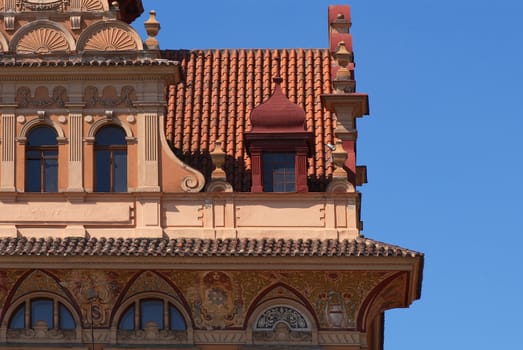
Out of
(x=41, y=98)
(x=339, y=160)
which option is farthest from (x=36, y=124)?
(x=339, y=160)

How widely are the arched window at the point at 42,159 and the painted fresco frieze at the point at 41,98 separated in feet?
1.83

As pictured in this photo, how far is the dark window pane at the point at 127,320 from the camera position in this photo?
176 ft

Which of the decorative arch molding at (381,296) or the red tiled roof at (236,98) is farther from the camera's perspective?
the red tiled roof at (236,98)

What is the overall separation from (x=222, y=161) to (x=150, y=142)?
68.8 inches

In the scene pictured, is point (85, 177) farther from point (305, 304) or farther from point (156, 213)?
point (305, 304)

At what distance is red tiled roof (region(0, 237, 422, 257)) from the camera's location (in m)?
52.8

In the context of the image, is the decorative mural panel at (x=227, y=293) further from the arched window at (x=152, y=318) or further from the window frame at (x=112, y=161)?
the window frame at (x=112, y=161)

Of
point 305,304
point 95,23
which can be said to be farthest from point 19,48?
point 305,304

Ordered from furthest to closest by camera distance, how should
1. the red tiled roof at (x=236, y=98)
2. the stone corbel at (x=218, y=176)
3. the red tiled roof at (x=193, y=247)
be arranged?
the red tiled roof at (x=236, y=98)
the stone corbel at (x=218, y=176)
the red tiled roof at (x=193, y=247)

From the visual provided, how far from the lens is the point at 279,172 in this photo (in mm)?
55469

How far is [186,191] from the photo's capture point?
54.4 meters

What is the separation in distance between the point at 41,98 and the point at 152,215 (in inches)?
154

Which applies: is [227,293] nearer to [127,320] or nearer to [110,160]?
[127,320]

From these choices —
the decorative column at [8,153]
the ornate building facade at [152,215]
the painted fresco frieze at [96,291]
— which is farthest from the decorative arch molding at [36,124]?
the painted fresco frieze at [96,291]
